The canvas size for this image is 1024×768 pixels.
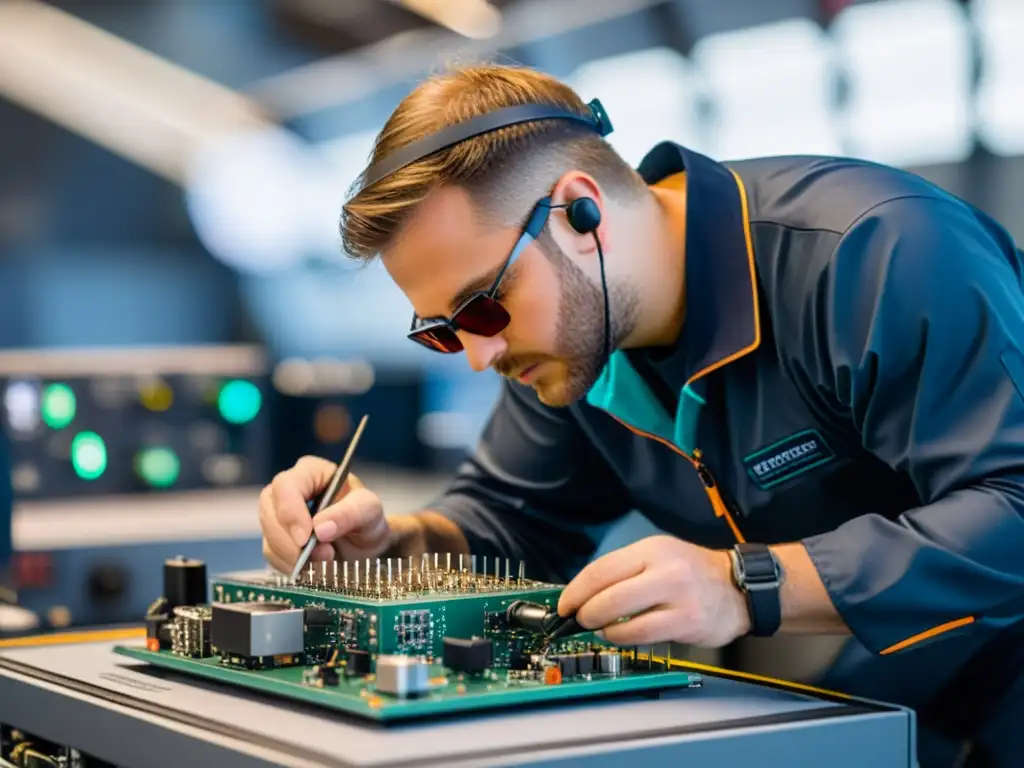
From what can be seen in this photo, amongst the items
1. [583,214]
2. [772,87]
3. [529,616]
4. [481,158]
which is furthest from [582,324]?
[772,87]

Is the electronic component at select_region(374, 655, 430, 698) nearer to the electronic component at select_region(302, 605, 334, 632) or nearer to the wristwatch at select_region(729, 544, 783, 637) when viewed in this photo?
the electronic component at select_region(302, 605, 334, 632)

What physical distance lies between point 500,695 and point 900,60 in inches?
147

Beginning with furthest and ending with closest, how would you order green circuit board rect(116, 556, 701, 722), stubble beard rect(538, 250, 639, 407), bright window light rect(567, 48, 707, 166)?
bright window light rect(567, 48, 707, 166)
stubble beard rect(538, 250, 639, 407)
green circuit board rect(116, 556, 701, 722)

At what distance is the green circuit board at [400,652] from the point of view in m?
1.06

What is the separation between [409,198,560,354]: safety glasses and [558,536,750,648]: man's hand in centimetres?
41

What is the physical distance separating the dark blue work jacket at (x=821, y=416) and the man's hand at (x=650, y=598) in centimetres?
14

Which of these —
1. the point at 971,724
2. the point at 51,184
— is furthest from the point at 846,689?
the point at 51,184

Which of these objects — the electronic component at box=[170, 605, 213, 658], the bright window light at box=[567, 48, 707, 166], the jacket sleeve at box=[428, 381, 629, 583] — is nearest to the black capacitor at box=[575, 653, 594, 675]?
the electronic component at box=[170, 605, 213, 658]

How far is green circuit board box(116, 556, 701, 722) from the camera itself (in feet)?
3.48

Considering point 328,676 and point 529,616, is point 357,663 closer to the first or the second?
point 328,676

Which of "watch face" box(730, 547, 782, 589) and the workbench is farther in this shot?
"watch face" box(730, 547, 782, 589)

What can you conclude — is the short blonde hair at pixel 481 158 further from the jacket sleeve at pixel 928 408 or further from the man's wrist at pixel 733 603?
A: the man's wrist at pixel 733 603

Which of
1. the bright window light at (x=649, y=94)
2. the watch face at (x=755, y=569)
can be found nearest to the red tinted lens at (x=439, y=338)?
the watch face at (x=755, y=569)

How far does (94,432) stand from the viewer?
11.7ft
